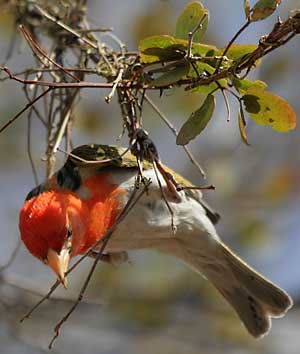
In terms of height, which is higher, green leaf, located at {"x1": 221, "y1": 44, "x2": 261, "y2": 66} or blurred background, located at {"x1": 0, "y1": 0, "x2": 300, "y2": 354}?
green leaf, located at {"x1": 221, "y1": 44, "x2": 261, "y2": 66}

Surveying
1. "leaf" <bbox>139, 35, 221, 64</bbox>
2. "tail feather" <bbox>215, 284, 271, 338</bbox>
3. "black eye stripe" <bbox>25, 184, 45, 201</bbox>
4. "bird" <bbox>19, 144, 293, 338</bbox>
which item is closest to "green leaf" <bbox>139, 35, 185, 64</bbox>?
"leaf" <bbox>139, 35, 221, 64</bbox>

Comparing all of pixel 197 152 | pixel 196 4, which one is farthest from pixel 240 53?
pixel 197 152

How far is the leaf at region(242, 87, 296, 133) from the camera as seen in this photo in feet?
6.75

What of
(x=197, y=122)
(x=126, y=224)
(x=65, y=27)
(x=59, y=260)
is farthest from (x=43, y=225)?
(x=197, y=122)

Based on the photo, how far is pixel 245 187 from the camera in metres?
6.38

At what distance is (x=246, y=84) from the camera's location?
2.05m

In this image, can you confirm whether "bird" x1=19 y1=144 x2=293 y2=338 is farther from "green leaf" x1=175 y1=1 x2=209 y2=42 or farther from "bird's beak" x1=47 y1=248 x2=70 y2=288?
"green leaf" x1=175 y1=1 x2=209 y2=42

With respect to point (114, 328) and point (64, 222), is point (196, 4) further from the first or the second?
point (114, 328)

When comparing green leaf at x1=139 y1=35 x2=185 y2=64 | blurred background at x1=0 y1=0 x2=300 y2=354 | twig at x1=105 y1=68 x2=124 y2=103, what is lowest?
blurred background at x1=0 y1=0 x2=300 y2=354

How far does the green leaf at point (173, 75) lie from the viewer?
2.07 metres

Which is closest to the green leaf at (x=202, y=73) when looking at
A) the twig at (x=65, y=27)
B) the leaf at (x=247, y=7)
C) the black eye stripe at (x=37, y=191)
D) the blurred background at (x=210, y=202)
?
the leaf at (x=247, y=7)

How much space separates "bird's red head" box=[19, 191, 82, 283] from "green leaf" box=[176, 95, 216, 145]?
0.71 metres

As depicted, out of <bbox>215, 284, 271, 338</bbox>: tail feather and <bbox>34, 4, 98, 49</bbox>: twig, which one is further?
<bbox>215, 284, 271, 338</bbox>: tail feather

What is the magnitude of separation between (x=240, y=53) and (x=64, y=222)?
971 mm
